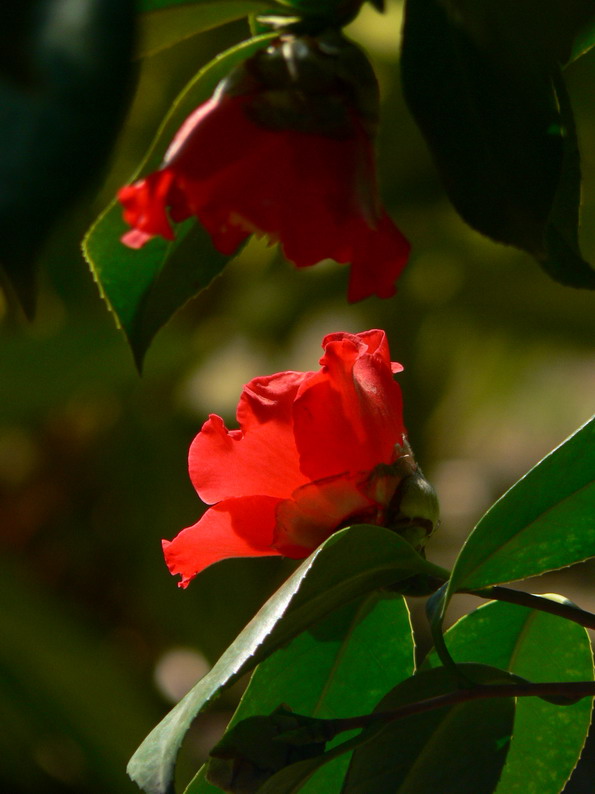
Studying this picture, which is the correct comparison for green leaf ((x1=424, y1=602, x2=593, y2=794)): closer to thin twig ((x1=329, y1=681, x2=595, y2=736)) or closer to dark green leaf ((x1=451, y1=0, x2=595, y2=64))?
thin twig ((x1=329, y1=681, x2=595, y2=736))

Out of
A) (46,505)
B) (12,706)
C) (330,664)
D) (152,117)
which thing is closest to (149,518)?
(46,505)

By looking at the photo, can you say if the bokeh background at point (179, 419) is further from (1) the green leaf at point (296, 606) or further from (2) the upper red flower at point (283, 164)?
(1) the green leaf at point (296, 606)

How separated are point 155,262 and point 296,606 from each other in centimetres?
20

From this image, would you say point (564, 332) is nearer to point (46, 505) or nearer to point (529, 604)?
point (46, 505)

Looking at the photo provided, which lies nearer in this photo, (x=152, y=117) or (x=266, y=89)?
(x=266, y=89)

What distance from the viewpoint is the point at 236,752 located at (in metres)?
0.41

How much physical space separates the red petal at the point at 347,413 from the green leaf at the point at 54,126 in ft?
0.63

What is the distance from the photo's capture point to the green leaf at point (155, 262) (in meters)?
0.53

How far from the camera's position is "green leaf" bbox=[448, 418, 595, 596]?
468mm

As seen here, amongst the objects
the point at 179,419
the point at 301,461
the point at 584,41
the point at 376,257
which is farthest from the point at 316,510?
the point at 179,419

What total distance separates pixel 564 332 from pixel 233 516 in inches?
51.9

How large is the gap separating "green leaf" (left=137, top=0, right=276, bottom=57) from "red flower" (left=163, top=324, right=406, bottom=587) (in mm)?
153

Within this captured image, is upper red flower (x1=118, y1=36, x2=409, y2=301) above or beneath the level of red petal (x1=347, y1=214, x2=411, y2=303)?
above

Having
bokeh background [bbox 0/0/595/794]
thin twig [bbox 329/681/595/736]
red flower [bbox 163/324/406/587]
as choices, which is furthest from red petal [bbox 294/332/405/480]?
bokeh background [bbox 0/0/595/794]
